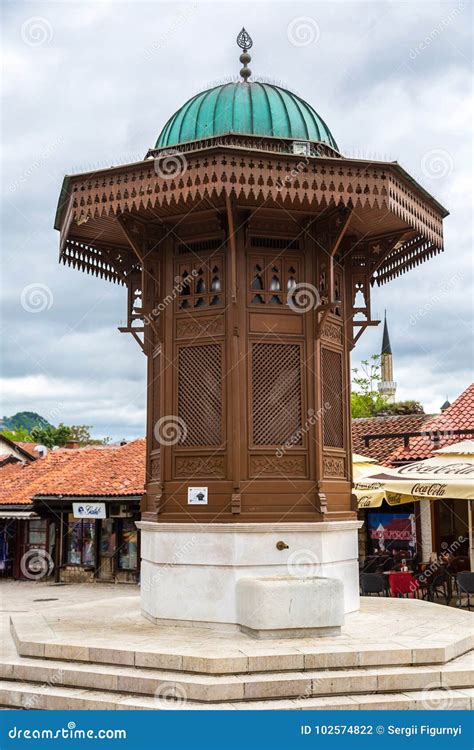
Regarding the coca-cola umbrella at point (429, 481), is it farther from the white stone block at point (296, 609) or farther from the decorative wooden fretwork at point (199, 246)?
the decorative wooden fretwork at point (199, 246)

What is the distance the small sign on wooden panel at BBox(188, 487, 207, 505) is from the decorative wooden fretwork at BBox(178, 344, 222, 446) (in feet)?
1.96

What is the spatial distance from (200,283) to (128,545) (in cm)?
1275

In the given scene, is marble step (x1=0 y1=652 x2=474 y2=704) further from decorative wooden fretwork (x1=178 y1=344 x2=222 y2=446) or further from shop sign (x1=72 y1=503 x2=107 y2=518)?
shop sign (x1=72 y1=503 x2=107 y2=518)

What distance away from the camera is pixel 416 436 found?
64.1 feet

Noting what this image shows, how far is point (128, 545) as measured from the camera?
21.2 metres

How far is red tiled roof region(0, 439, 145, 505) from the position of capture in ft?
70.4

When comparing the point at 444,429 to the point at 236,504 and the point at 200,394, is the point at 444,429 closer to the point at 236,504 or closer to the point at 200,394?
the point at 200,394

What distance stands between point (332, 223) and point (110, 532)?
1397cm

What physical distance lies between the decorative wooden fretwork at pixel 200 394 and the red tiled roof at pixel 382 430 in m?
10.4

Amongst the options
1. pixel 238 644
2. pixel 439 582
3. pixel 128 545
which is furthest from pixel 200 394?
pixel 128 545

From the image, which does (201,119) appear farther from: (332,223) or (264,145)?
(332,223)

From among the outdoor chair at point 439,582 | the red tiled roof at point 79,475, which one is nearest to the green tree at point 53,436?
the red tiled roof at point 79,475

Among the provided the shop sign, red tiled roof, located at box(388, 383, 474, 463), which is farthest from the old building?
red tiled roof, located at box(388, 383, 474, 463)

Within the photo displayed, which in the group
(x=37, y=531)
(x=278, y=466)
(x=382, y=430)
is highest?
(x=382, y=430)
